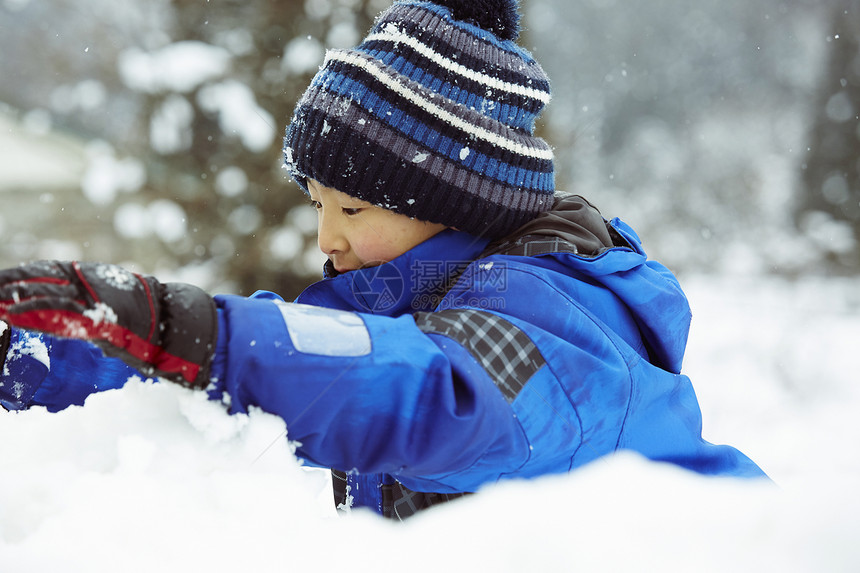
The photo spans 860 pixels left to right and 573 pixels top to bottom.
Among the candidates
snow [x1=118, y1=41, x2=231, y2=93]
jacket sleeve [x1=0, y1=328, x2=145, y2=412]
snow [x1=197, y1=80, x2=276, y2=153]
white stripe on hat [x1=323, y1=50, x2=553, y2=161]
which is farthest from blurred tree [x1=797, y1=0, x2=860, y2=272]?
jacket sleeve [x1=0, y1=328, x2=145, y2=412]

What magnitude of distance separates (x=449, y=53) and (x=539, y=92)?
242 millimetres

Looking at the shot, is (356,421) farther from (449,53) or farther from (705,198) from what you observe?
(705,198)

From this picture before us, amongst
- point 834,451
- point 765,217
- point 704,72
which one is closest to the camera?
point 834,451

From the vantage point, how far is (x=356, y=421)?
0.76m

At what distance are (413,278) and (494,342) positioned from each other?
0.40m

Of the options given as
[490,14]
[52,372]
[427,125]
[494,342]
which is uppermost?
[490,14]

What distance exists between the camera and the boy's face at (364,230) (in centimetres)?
127

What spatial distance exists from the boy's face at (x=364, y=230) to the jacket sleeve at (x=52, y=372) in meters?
0.47

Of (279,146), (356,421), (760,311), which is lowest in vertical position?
(760,311)

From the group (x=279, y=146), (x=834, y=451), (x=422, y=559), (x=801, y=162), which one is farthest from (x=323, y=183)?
(x=801, y=162)

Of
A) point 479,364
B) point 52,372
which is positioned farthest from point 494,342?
point 52,372

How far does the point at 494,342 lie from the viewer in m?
0.89

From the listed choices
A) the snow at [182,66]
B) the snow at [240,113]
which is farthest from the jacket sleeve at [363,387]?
the snow at [182,66]

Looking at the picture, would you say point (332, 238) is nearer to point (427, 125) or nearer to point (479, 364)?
point (427, 125)
